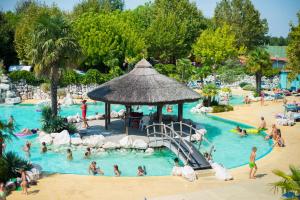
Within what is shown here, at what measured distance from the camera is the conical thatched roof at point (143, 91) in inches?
944

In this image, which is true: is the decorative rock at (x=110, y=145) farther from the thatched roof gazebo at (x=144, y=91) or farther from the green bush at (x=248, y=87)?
the green bush at (x=248, y=87)

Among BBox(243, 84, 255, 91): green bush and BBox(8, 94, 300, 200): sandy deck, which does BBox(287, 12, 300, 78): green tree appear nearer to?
BBox(8, 94, 300, 200): sandy deck

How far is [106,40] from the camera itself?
1959 inches

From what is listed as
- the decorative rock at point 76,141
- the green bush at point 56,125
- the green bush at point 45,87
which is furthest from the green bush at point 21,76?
the decorative rock at point 76,141

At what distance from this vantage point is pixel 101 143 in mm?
23266

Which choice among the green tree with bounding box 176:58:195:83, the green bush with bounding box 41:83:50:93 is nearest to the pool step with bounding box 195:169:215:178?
the green bush with bounding box 41:83:50:93

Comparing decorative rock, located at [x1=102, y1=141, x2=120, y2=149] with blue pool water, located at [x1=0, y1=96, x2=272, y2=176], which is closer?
blue pool water, located at [x1=0, y1=96, x2=272, y2=176]

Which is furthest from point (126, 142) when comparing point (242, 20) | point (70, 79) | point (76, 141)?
point (242, 20)

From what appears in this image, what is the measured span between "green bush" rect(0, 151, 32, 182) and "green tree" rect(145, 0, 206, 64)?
42.4 meters

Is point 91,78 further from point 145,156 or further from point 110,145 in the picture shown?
point 145,156

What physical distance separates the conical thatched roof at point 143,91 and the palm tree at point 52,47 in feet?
9.02

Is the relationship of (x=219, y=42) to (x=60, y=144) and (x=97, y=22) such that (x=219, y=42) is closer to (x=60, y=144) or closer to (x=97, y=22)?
(x=97, y=22)

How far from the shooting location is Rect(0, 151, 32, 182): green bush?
52.2 ft

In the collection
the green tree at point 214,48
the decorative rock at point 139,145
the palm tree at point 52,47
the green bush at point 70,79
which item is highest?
the green tree at point 214,48
